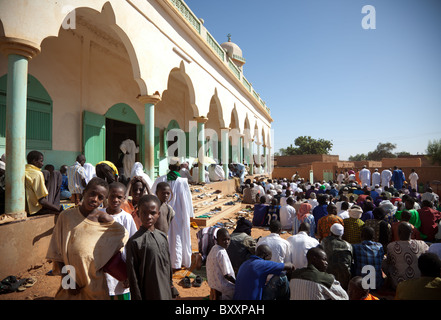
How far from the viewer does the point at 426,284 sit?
7.95 feet

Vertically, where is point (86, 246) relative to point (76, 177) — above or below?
below

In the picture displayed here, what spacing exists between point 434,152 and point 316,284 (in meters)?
33.2

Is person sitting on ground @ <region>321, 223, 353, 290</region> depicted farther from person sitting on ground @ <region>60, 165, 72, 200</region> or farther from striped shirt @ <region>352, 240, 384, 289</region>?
person sitting on ground @ <region>60, 165, 72, 200</region>

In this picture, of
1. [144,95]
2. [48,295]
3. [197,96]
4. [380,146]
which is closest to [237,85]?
[197,96]

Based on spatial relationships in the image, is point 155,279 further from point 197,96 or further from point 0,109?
point 197,96

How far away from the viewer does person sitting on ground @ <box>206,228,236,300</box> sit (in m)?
2.93

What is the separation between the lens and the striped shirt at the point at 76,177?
6203mm

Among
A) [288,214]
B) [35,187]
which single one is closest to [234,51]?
[288,214]

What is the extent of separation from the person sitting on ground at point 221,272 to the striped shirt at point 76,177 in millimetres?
4574

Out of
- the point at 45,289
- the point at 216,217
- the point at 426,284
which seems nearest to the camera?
the point at 426,284

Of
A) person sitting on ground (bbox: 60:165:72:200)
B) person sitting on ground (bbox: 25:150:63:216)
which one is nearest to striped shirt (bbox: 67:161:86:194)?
person sitting on ground (bbox: 60:165:72:200)

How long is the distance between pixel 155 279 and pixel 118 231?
1.55ft

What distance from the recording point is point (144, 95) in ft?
24.3

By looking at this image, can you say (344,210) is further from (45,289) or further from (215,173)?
(215,173)
